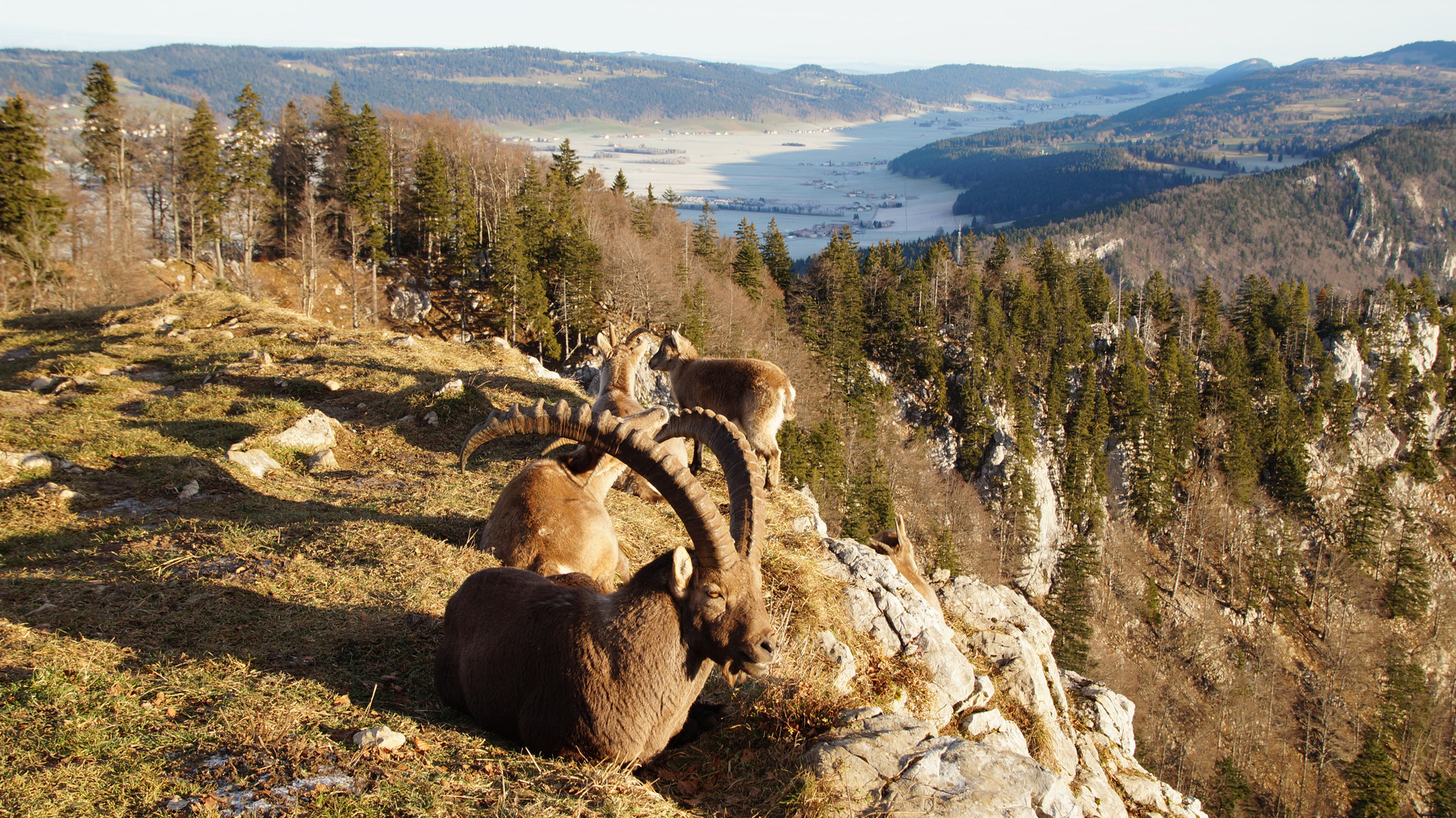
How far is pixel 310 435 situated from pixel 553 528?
714cm

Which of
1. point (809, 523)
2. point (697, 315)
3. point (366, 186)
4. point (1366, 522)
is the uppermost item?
point (366, 186)

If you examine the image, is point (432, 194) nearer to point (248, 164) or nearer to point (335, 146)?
point (335, 146)

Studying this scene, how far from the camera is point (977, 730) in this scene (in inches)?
334

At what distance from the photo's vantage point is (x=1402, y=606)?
74.2 metres

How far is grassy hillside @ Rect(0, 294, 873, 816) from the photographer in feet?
14.2

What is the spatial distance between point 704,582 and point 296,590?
4.16m

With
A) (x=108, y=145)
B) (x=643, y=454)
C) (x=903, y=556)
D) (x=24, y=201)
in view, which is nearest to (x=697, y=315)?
(x=24, y=201)

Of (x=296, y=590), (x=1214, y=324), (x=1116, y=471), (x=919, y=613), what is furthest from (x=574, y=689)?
(x=1214, y=324)

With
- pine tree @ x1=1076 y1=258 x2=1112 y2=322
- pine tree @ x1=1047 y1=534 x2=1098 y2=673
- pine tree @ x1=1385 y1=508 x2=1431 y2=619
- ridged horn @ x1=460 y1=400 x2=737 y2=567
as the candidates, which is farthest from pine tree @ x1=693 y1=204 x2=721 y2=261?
ridged horn @ x1=460 y1=400 x2=737 y2=567

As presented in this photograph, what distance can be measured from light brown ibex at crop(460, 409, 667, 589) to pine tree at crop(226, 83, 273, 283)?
59352 mm

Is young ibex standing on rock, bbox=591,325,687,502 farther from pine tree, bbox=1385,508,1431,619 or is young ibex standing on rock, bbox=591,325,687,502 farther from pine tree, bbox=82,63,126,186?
pine tree, bbox=1385,508,1431,619

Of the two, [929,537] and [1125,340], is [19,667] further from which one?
[1125,340]

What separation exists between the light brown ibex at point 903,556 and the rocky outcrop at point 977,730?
611 mm

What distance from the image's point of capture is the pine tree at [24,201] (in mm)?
37562
